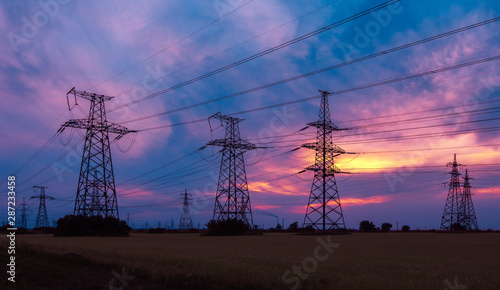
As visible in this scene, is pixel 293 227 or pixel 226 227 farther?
pixel 293 227

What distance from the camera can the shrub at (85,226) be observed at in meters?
66.3

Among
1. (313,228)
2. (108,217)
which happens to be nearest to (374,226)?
(313,228)

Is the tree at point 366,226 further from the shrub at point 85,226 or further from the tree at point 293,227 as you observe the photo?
the shrub at point 85,226

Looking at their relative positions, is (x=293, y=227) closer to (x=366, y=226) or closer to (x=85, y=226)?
(x=366, y=226)

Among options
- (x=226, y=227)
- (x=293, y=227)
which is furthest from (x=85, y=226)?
(x=293, y=227)

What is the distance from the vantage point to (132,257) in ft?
77.8

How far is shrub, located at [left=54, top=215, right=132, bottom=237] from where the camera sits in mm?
66312

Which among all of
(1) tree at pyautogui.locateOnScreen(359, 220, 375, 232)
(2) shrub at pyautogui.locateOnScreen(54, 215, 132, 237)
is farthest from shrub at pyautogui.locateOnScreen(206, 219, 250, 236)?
(1) tree at pyautogui.locateOnScreen(359, 220, 375, 232)

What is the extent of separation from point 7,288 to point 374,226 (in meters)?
135

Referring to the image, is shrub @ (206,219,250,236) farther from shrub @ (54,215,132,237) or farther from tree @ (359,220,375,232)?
tree @ (359,220,375,232)

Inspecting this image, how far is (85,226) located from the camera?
219 feet

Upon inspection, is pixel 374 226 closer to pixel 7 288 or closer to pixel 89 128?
pixel 89 128

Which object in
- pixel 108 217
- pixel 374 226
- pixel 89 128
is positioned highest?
pixel 89 128

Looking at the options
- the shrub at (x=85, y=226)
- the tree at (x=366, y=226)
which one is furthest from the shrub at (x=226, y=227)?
the tree at (x=366, y=226)
